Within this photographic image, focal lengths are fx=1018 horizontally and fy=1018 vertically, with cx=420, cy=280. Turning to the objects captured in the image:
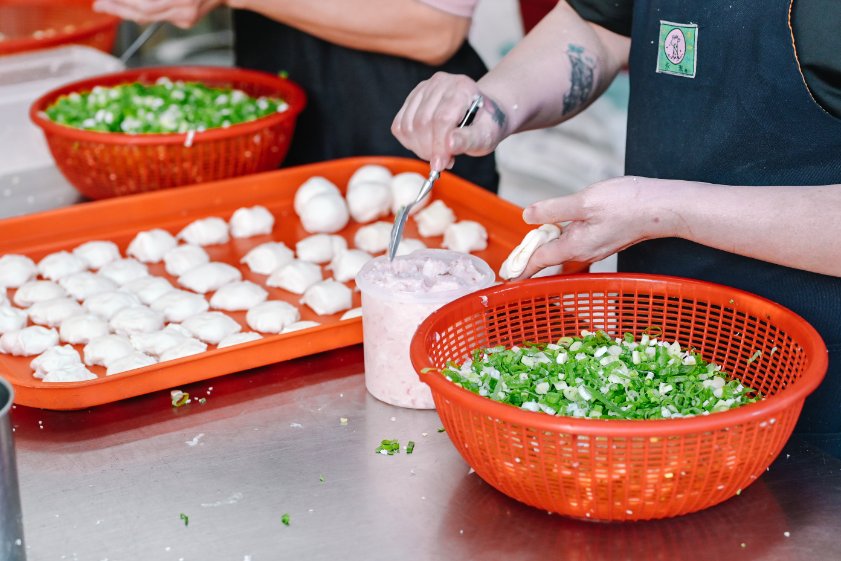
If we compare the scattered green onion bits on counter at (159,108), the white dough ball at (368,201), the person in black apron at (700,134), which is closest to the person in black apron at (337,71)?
the scattered green onion bits on counter at (159,108)

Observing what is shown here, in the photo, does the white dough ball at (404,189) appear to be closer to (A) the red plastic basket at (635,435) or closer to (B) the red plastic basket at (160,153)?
(B) the red plastic basket at (160,153)

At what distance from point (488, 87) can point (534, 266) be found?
16.1 inches

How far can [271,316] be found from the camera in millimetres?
1858

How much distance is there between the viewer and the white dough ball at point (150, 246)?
212cm

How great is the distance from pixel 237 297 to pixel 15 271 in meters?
0.45

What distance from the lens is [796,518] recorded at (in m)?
1.26

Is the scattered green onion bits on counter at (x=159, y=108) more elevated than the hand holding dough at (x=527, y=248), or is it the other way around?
the hand holding dough at (x=527, y=248)

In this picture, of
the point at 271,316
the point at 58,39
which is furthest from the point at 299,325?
the point at 58,39

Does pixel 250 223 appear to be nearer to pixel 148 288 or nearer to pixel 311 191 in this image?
pixel 311 191

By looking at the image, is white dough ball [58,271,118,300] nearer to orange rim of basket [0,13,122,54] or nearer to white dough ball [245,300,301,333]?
white dough ball [245,300,301,333]

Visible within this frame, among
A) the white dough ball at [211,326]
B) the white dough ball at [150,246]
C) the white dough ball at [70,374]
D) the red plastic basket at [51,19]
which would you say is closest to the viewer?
the white dough ball at [70,374]

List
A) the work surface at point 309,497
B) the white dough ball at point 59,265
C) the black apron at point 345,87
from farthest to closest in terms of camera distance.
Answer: the black apron at point 345,87 < the white dough ball at point 59,265 < the work surface at point 309,497

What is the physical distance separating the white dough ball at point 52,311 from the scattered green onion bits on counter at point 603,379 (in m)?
0.85

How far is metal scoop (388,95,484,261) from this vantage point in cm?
162
